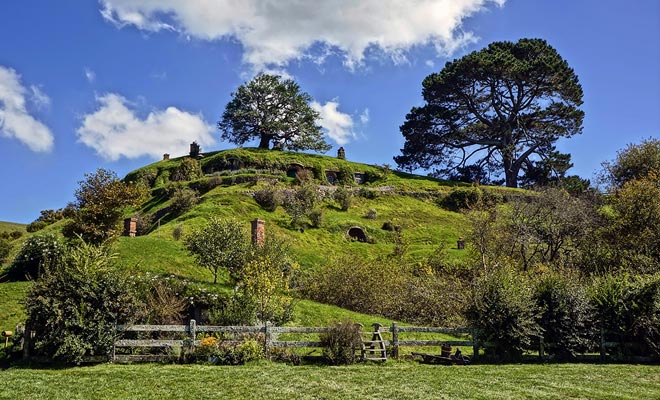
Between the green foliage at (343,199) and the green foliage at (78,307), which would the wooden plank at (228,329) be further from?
the green foliage at (343,199)

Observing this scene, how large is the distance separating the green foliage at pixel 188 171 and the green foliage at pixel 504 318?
142 ft

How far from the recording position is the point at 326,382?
12273mm

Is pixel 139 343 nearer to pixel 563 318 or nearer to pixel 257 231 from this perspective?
pixel 563 318

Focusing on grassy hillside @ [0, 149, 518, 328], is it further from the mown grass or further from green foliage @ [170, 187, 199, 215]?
green foliage @ [170, 187, 199, 215]

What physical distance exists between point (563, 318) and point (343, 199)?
31.6 m

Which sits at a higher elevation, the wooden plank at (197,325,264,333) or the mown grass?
the mown grass

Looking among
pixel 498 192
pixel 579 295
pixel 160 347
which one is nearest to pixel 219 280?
pixel 160 347

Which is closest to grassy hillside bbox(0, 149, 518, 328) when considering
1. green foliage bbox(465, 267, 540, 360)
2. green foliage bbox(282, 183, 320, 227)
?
green foliage bbox(282, 183, 320, 227)

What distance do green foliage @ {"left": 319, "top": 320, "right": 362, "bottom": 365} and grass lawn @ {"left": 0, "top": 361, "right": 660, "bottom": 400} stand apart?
61 cm

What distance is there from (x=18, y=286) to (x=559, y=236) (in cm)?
2669

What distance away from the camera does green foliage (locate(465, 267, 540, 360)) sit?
1602 cm

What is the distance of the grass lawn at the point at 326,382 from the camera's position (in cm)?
1099

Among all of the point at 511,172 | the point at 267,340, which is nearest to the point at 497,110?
the point at 511,172

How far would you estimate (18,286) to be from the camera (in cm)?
2095
